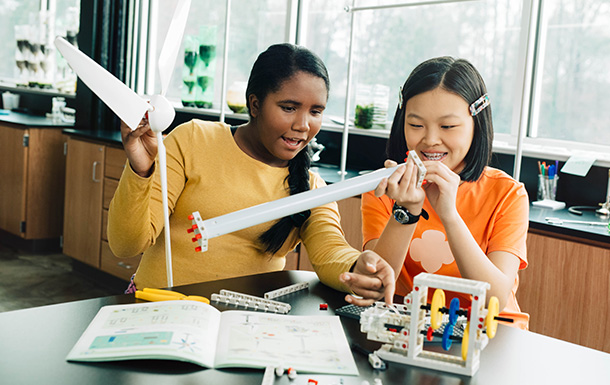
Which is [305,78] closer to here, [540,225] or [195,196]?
[195,196]

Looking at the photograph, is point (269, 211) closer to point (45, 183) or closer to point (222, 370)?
point (222, 370)

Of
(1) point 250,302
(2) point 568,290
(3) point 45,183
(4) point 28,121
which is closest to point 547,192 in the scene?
(2) point 568,290

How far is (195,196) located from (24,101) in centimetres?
412

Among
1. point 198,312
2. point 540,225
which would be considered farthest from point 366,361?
→ point 540,225

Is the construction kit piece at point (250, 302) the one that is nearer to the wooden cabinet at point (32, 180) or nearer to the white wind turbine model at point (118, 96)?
the white wind turbine model at point (118, 96)

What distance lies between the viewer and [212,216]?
1576 mm

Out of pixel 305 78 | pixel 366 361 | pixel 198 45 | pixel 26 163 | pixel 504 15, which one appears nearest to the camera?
pixel 366 361

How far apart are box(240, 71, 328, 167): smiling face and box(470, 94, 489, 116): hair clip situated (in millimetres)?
343

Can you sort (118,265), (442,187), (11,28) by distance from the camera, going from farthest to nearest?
(11,28)
(118,265)
(442,187)

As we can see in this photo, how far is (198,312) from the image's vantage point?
1069 mm

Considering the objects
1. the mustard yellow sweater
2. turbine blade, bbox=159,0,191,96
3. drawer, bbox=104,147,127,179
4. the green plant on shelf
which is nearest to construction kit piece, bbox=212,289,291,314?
the mustard yellow sweater

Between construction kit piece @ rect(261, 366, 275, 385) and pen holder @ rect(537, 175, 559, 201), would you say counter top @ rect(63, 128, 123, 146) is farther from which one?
construction kit piece @ rect(261, 366, 275, 385)

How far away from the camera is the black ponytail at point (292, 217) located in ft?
5.08

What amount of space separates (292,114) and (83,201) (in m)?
2.52
